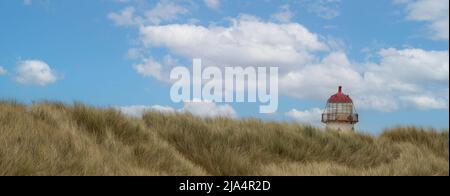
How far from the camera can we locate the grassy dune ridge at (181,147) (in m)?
6.37

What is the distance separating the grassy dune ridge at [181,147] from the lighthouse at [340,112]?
73.4ft

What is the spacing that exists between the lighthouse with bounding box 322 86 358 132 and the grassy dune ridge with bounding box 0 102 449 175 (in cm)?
2237

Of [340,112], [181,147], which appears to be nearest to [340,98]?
[340,112]

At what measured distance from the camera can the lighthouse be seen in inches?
1299

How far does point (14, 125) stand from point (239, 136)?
3.47m

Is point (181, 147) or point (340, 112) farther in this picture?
point (340, 112)

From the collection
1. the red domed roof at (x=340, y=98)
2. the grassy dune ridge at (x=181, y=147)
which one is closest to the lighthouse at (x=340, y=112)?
the red domed roof at (x=340, y=98)

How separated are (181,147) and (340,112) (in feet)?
86.3

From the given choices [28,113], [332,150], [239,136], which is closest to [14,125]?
[28,113]

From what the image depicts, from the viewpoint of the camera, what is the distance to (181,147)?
820cm

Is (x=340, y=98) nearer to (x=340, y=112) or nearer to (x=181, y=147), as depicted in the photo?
(x=340, y=112)

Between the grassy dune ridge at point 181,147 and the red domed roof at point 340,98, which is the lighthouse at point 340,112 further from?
the grassy dune ridge at point 181,147
